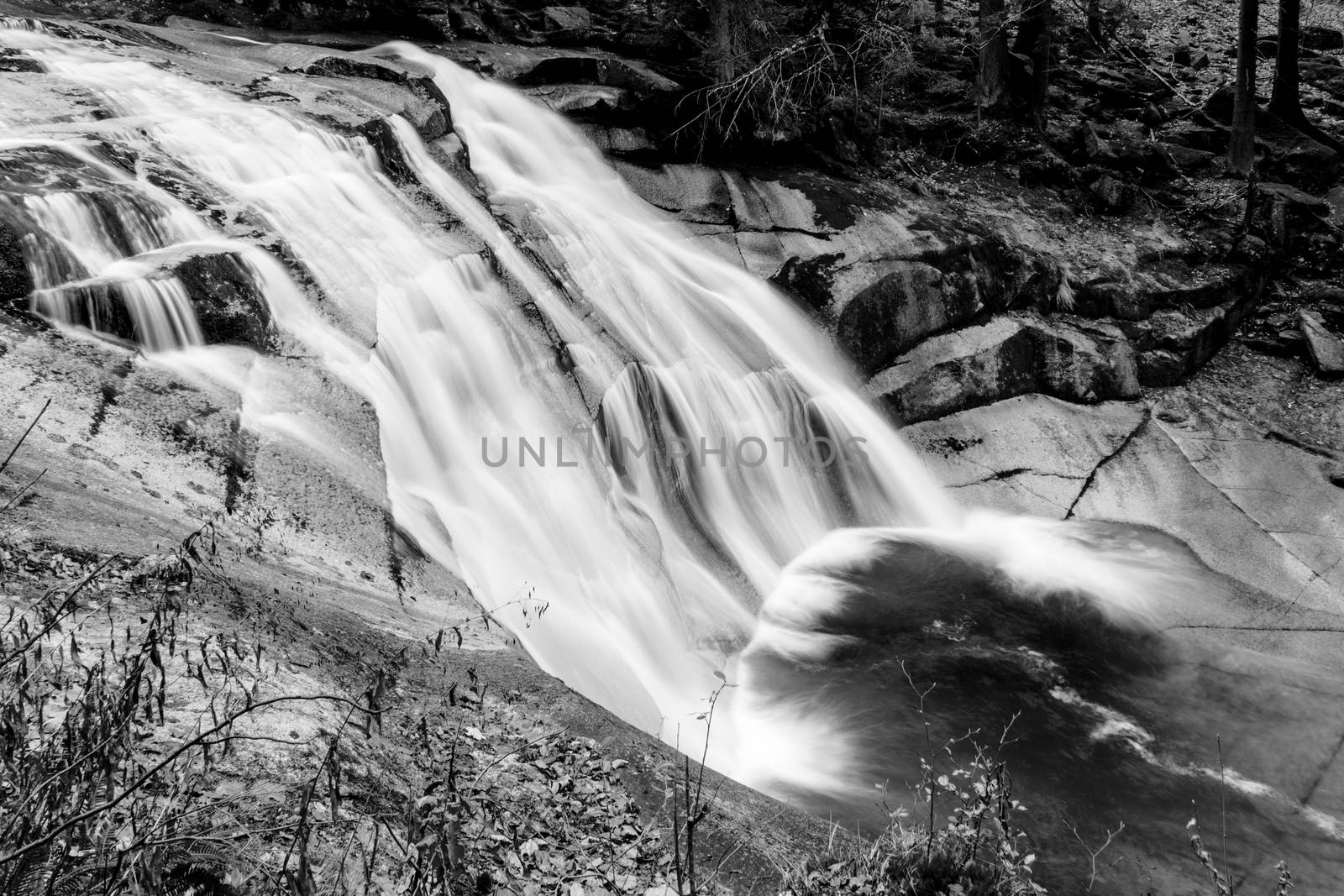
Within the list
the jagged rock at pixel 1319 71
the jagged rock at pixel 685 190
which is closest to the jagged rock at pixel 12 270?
the jagged rock at pixel 685 190

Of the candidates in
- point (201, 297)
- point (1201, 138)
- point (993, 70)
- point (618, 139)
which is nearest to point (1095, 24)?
point (1201, 138)

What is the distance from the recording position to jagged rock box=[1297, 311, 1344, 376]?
11.9 m

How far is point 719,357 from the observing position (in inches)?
409

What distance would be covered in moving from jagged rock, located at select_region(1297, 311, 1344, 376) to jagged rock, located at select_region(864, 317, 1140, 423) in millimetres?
2327

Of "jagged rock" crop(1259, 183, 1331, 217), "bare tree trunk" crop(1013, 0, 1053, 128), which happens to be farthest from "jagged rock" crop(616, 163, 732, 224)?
"jagged rock" crop(1259, 183, 1331, 217)

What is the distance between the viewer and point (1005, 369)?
11.6 m

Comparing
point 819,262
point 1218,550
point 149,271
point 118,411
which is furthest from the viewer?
point 819,262

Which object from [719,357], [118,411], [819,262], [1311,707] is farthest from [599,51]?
[1311,707]

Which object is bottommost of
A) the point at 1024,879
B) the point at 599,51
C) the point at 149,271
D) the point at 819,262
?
the point at 1024,879

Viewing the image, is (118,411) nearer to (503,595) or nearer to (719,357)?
(503,595)

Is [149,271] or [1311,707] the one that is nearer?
[149,271]

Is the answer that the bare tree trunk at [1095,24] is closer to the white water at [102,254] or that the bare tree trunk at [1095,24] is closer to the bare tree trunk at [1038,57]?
the bare tree trunk at [1038,57]

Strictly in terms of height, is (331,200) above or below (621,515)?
above

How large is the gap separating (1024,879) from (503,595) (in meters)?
3.66
